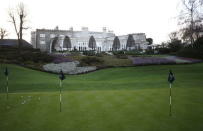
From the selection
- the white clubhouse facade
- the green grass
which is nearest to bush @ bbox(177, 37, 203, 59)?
the white clubhouse facade

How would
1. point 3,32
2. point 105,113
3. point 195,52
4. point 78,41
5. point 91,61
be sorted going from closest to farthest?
1. point 105,113
2. point 91,61
3. point 195,52
4. point 3,32
5. point 78,41

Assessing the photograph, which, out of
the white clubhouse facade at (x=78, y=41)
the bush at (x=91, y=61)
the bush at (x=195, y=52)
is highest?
the white clubhouse facade at (x=78, y=41)

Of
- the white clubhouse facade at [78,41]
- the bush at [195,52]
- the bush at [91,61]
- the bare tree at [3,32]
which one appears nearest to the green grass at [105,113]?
the bush at [91,61]

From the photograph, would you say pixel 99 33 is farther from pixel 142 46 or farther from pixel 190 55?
pixel 190 55

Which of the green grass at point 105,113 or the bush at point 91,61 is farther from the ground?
the bush at point 91,61

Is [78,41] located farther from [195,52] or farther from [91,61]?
[195,52]

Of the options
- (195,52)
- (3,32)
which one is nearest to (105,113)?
(195,52)

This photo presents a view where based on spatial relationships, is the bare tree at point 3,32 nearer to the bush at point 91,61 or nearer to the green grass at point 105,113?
the bush at point 91,61

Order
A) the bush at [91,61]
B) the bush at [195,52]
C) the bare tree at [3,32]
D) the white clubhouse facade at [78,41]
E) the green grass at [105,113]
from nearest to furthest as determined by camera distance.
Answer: the green grass at [105,113]
the bush at [91,61]
the bush at [195,52]
the white clubhouse facade at [78,41]
the bare tree at [3,32]

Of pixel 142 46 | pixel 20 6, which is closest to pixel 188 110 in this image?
pixel 20 6

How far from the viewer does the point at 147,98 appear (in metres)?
11.4

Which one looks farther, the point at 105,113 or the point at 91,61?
the point at 91,61

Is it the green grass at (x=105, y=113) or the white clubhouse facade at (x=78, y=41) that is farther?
the white clubhouse facade at (x=78, y=41)

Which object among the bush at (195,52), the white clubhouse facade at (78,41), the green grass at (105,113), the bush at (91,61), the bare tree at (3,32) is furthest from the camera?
the bare tree at (3,32)
